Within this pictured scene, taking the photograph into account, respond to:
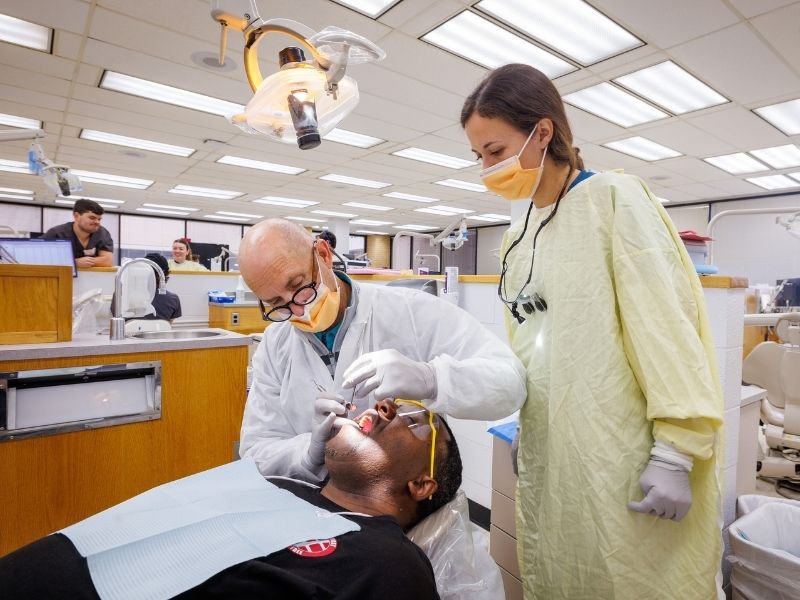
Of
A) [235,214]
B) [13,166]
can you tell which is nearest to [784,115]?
[13,166]

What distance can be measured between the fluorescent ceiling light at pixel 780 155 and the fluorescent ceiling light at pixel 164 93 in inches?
238

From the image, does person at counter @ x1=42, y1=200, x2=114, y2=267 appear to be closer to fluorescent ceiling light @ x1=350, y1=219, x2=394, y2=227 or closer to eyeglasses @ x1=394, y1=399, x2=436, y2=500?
eyeglasses @ x1=394, y1=399, x2=436, y2=500

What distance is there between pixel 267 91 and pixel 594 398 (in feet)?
3.87

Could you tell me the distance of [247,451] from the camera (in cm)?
141

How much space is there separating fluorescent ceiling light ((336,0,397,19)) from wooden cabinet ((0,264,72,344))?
7.35 ft

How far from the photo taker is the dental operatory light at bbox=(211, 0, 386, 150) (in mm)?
1188

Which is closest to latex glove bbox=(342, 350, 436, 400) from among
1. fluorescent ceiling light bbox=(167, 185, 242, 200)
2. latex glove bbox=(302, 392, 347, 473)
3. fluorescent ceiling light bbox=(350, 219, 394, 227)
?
latex glove bbox=(302, 392, 347, 473)

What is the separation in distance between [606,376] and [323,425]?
2.33ft

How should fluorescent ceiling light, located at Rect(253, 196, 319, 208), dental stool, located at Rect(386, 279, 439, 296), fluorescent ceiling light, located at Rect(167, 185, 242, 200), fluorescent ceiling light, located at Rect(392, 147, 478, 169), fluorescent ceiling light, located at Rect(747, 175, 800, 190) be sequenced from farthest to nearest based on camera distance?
fluorescent ceiling light, located at Rect(253, 196, 319, 208) < fluorescent ceiling light, located at Rect(167, 185, 242, 200) < fluorescent ceiling light, located at Rect(747, 175, 800, 190) < fluorescent ceiling light, located at Rect(392, 147, 478, 169) < dental stool, located at Rect(386, 279, 439, 296)

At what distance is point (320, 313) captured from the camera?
4.44 ft

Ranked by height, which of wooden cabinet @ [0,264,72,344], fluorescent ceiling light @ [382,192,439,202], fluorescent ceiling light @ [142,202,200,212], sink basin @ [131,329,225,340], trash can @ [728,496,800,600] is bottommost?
trash can @ [728,496,800,600]

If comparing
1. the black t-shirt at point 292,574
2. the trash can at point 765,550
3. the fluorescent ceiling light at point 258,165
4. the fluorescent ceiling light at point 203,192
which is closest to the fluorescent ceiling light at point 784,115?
the trash can at point 765,550

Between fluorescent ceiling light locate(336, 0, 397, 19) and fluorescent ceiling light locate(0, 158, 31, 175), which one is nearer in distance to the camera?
fluorescent ceiling light locate(336, 0, 397, 19)

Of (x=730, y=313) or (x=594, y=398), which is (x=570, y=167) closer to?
(x=594, y=398)
